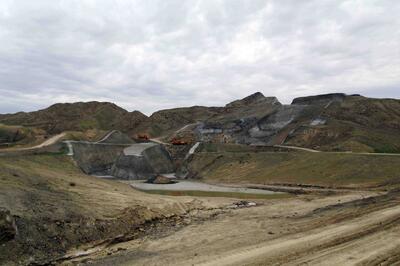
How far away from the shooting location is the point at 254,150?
78562mm

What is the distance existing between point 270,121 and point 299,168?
41.6m

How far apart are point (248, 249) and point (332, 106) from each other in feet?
266

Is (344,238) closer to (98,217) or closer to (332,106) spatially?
(98,217)

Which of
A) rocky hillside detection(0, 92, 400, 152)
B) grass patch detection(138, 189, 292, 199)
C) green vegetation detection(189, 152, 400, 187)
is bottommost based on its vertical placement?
grass patch detection(138, 189, 292, 199)

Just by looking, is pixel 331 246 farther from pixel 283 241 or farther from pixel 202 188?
pixel 202 188

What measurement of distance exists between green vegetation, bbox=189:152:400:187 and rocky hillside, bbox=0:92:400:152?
42.6 feet

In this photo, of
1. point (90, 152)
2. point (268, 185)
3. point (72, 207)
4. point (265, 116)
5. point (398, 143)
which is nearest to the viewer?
point (72, 207)

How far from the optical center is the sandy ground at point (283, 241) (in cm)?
2009

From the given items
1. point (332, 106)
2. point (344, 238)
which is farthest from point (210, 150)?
point (344, 238)

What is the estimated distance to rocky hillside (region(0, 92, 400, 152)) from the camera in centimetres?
7994

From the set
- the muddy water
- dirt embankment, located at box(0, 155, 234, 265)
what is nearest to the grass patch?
the muddy water

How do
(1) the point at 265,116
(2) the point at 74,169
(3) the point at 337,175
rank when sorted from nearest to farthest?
(3) the point at 337,175 < (2) the point at 74,169 < (1) the point at 265,116

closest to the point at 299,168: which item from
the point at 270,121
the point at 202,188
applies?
the point at 202,188

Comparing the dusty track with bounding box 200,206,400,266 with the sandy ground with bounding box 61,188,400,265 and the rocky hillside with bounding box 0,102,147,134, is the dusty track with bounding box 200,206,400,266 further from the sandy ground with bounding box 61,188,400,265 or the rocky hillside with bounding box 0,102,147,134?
the rocky hillside with bounding box 0,102,147,134
